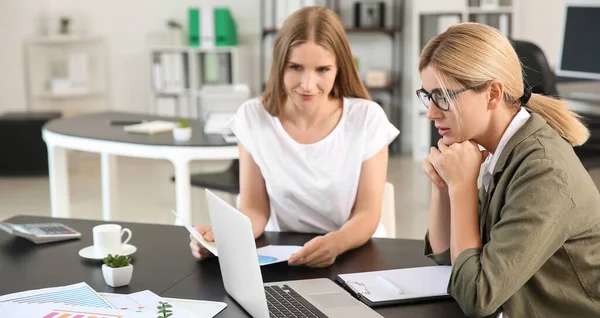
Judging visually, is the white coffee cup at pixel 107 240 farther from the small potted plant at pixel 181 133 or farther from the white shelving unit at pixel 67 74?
the white shelving unit at pixel 67 74

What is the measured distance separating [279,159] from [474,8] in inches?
182

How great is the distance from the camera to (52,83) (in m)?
6.91

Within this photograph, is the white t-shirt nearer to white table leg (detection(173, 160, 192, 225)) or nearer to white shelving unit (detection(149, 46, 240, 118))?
white table leg (detection(173, 160, 192, 225))

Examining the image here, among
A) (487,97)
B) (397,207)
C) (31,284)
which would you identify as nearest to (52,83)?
(397,207)

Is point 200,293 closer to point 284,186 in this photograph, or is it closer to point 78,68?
point 284,186

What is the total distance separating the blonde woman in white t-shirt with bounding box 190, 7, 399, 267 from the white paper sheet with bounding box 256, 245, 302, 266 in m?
0.30

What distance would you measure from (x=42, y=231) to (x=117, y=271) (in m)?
0.48

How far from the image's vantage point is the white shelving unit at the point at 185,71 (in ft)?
22.8

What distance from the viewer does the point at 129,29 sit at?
7223mm

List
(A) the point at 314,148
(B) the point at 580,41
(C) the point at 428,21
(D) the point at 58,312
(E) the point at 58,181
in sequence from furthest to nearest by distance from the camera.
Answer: (C) the point at 428,21 < (B) the point at 580,41 < (E) the point at 58,181 < (A) the point at 314,148 < (D) the point at 58,312

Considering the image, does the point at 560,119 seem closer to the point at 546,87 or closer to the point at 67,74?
the point at 546,87

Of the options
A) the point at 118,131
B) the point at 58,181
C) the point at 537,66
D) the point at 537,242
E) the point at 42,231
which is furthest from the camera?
the point at 537,66

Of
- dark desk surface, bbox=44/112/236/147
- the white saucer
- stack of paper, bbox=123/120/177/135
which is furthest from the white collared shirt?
stack of paper, bbox=123/120/177/135

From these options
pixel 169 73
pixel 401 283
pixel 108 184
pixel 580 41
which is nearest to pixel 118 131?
pixel 108 184
